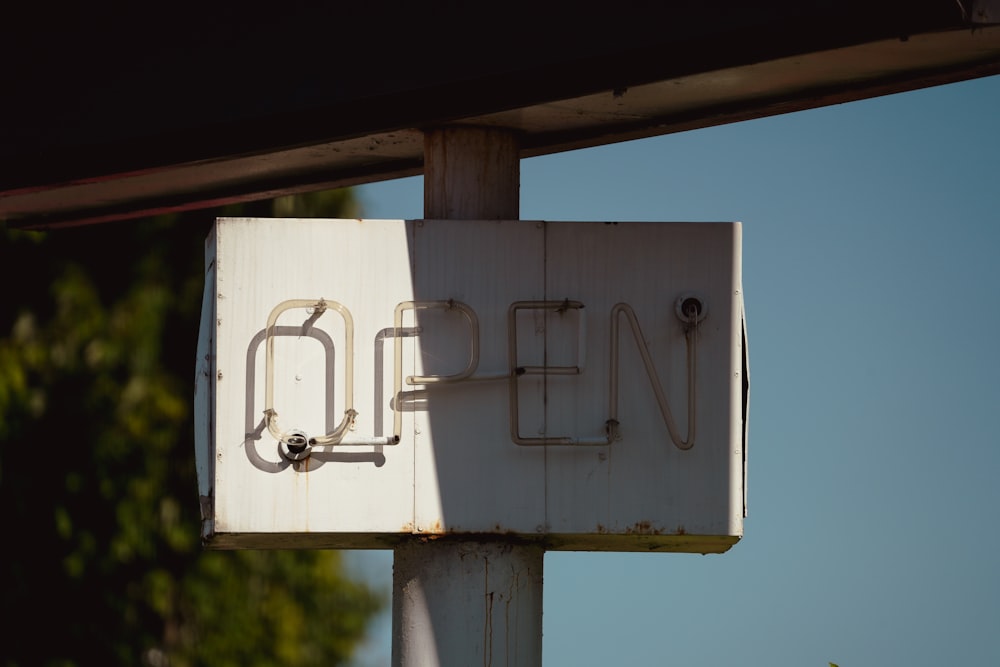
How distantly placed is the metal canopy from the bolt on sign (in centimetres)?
52

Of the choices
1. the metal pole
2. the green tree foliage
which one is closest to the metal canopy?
the metal pole

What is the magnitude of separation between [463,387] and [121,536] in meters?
5.65

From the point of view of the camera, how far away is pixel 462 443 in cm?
689

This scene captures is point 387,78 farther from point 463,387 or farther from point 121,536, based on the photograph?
point 121,536

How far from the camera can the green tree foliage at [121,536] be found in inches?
466

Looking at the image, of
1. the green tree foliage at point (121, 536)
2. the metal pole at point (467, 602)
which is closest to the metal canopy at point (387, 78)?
the metal pole at point (467, 602)

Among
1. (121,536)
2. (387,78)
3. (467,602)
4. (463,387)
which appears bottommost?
(121,536)

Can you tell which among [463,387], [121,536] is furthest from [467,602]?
[121,536]

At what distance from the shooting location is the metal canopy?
624 cm

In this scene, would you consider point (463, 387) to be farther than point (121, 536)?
No

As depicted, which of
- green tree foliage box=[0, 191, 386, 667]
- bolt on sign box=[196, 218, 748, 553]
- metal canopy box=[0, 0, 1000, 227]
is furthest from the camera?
green tree foliage box=[0, 191, 386, 667]

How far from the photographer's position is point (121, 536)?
468 inches

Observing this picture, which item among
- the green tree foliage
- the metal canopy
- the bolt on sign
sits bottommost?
the green tree foliage

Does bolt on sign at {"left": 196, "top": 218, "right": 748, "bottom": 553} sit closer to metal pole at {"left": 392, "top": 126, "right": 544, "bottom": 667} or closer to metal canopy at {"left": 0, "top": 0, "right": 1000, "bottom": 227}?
metal pole at {"left": 392, "top": 126, "right": 544, "bottom": 667}
